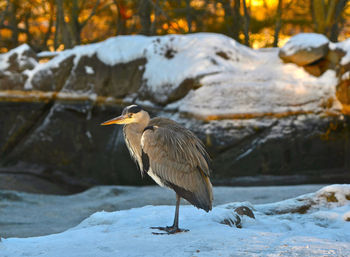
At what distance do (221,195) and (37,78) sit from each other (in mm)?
4116

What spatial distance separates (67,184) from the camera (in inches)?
370

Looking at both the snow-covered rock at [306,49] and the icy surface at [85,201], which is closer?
the icy surface at [85,201]

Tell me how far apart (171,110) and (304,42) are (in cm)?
238

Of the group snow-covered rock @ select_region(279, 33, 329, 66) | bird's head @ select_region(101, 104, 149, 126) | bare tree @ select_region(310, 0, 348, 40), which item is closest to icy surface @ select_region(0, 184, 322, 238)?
snow-covered rock @ select_region(279, 33, 329, 66)

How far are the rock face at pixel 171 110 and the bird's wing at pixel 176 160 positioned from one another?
4076mm

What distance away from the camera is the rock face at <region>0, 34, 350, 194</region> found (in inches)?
333

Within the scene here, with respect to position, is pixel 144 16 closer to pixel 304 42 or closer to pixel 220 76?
pixel 220 76

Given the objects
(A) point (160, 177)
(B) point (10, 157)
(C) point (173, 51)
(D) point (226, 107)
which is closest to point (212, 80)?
(D) point (226, 107)

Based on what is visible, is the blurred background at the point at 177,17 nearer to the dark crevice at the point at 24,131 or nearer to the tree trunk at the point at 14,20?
the tree trunk at the point at 14,20

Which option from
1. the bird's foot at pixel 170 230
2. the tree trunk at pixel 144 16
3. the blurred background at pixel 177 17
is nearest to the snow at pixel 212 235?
the bird's foot at pixel 170 230

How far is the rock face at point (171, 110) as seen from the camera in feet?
27.7

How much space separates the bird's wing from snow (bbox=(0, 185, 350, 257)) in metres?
0.34

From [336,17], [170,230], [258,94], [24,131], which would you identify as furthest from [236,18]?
[170,230]

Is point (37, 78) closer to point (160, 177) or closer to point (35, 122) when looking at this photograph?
point (35, 122)
